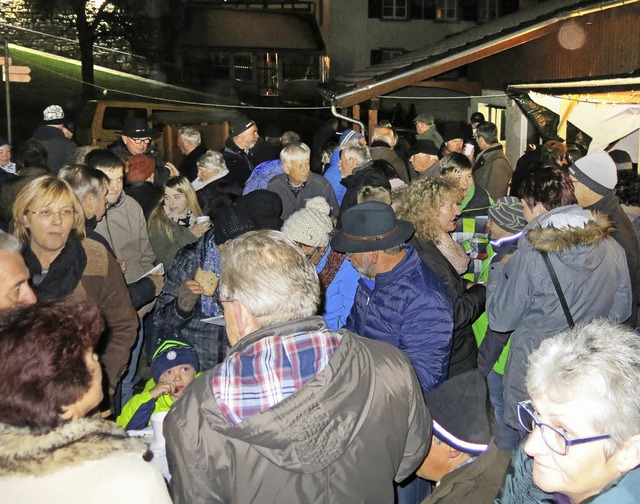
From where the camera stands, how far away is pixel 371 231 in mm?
3816

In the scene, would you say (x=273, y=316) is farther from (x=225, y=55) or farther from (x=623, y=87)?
(x=225, y=55)

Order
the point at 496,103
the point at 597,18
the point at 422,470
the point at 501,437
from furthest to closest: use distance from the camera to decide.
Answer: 1. the point at 496,103
2. the point at 597,18
3. the point at 501,437
4. the point at 422,470

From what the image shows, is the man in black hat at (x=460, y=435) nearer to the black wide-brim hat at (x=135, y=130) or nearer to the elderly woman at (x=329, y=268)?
the elderly woman at (x=329, y=268)

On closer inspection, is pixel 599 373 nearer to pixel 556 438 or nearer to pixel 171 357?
pixel 556 438

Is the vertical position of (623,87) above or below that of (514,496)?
above

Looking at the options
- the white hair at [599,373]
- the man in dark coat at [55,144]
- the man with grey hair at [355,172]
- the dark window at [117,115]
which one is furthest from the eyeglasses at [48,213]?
the dark window at [117,115]

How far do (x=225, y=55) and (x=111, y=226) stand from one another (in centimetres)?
2445

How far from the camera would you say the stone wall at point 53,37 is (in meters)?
27.0

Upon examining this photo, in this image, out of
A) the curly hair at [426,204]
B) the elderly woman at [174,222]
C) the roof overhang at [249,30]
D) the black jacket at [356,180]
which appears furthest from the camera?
the roof overhang at [249,30]

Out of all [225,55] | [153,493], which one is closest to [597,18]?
[153,493]

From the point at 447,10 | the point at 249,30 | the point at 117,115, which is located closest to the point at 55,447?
the point at 117,115

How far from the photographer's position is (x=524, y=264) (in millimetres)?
3943

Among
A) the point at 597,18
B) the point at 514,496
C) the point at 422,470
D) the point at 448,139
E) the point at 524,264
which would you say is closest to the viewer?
the point at 514,496

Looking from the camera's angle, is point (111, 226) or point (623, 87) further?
point (623, 87)
